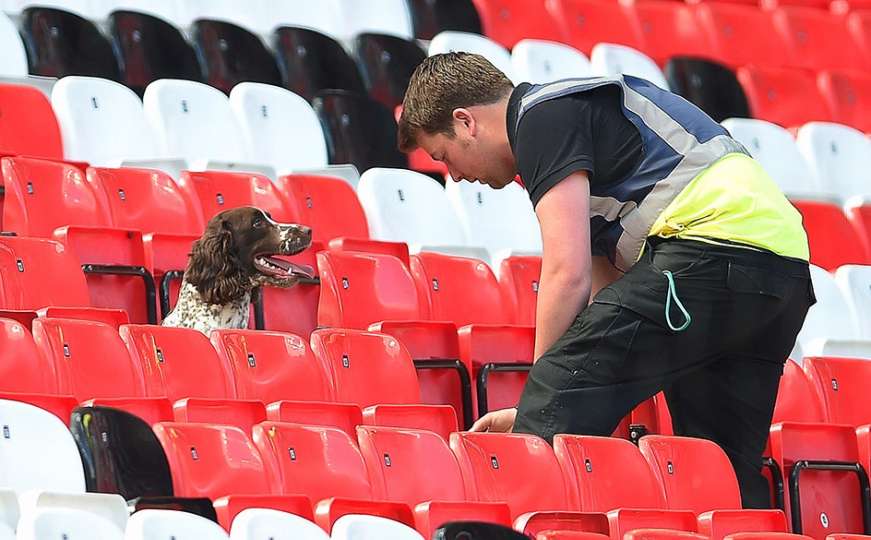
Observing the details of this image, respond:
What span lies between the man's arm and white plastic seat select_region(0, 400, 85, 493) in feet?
3.07

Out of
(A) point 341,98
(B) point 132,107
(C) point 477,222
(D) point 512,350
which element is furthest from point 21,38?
(D) point 512,350

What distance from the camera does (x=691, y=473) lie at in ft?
11.9

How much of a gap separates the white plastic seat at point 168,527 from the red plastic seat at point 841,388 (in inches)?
98.3

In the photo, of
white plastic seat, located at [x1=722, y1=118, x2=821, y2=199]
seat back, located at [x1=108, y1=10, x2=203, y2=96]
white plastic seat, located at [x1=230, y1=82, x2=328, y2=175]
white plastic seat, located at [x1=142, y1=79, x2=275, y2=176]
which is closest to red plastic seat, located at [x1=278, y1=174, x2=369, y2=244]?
white plastic seat, located at [x1=142, y1=79, x2=275, y2=176]

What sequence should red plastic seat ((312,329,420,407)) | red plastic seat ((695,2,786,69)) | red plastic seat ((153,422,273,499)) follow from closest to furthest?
red plastic seat ((153,422,273,499)) < red plastic seat ((312,329,420,407)) < red plastic seat ((695,2,786,69))

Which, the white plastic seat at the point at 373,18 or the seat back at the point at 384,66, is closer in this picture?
the seat back at the point at 384,66

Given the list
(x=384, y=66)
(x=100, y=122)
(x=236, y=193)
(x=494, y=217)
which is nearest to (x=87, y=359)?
(x=236, y=193)

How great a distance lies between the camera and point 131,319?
464cm

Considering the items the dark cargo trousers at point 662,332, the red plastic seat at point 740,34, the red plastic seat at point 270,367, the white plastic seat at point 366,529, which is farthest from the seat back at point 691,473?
the red plastic seat at point 740,34

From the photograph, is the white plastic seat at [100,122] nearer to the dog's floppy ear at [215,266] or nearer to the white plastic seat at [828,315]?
the dog's floppy ear at [215,266]

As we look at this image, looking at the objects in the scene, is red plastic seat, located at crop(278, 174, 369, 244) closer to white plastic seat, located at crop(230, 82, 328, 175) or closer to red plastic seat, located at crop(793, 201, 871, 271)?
white plastic seat, located at crop(230, 82, 328, 175)

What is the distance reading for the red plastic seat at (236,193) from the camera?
523 centimetres

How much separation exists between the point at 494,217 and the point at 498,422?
7.48 ft

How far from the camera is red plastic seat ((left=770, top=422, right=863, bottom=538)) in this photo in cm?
421
